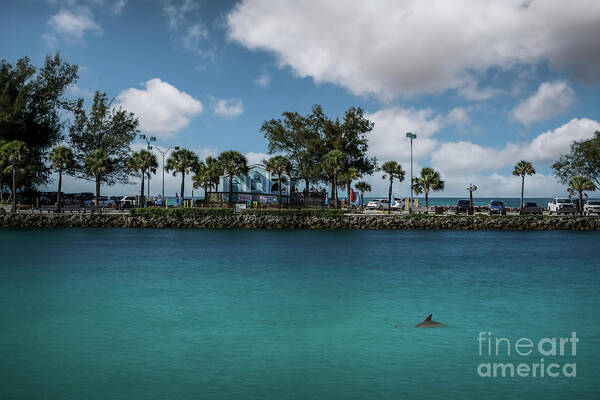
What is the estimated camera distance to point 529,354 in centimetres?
1334

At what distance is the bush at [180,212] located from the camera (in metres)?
61.4

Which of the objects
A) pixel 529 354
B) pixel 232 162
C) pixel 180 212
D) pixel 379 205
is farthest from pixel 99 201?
pixel 529 354

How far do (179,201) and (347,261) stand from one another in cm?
4110

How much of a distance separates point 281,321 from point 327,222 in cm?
4351

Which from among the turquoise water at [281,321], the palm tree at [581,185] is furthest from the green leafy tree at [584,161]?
the turquoise water at [281,321]

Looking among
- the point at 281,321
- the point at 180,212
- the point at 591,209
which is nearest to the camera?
the point at 281,321

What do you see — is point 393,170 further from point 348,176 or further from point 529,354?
point 529,354

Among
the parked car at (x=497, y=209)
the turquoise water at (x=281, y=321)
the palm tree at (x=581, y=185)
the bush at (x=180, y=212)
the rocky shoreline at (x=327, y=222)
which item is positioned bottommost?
the turquoise water at (x=281, y=321)

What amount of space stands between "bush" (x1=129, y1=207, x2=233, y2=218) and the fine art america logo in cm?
4851

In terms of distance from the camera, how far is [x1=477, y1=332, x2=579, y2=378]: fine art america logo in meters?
11.8

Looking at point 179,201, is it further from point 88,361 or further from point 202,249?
point 88,361

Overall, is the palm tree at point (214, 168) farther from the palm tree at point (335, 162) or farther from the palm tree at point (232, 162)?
the palm tree at point (335, 162)

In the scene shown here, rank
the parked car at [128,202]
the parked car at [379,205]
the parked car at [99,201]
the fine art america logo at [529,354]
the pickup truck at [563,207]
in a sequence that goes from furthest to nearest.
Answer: the parked car at [379,205]
the parked car at [128,202]
the parked car at [99,201]
the pickup truck at [563,207]
the fine art america logo at [529,354]

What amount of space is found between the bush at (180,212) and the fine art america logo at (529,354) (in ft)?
159
